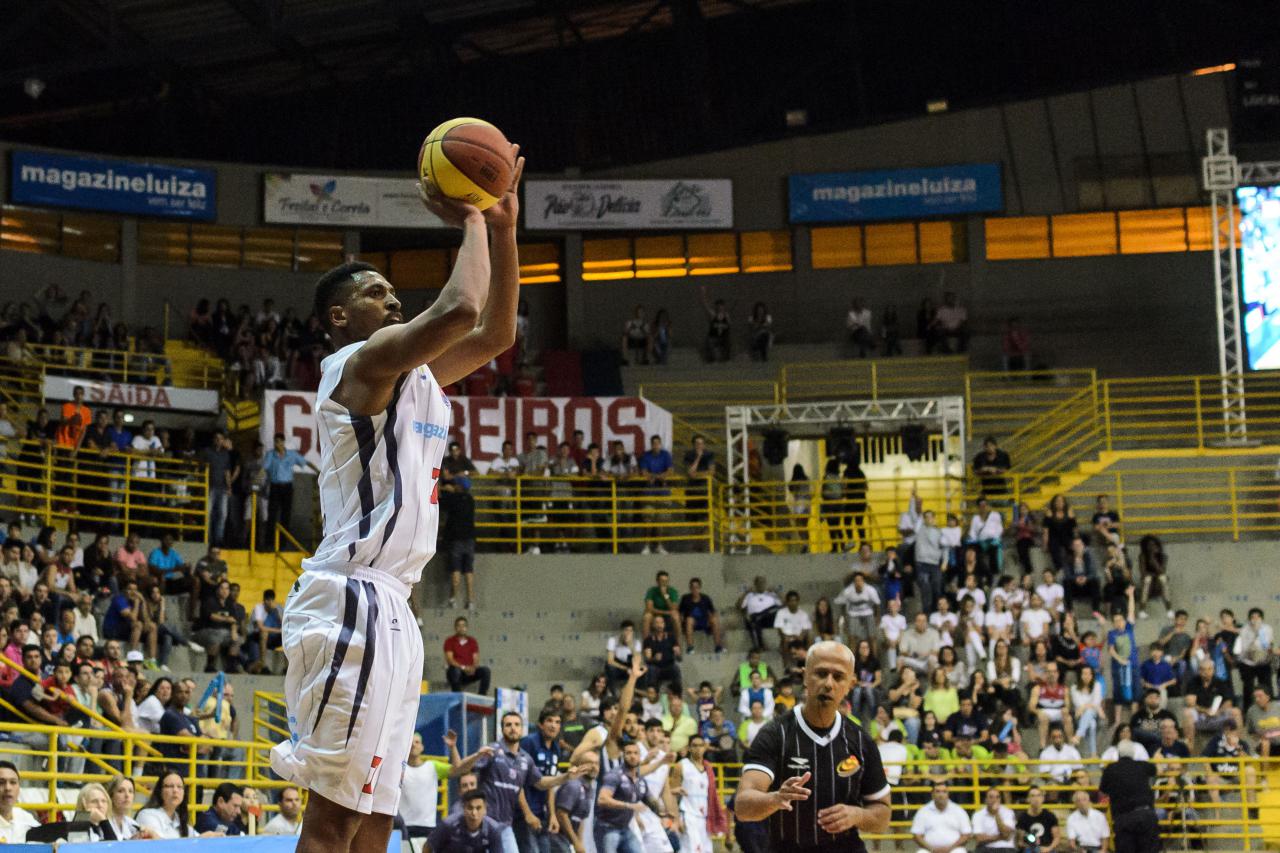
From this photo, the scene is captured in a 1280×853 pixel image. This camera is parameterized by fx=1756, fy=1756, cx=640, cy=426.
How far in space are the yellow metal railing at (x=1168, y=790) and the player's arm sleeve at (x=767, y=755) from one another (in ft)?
42.2

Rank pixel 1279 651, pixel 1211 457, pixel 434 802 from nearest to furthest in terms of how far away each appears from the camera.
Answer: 1. pixel 434 802
2. pixel 1279 651
3. pixel 1211 457

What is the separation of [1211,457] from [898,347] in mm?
6885

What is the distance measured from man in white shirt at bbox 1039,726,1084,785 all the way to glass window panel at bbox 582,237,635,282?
17.1m

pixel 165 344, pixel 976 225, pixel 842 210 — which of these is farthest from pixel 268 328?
pixel 976 225

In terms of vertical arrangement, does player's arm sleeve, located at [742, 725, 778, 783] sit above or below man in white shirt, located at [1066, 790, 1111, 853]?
above

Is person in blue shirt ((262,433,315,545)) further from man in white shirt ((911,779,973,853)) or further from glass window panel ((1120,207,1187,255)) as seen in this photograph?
glass window panel ((1120,207,1187,255))

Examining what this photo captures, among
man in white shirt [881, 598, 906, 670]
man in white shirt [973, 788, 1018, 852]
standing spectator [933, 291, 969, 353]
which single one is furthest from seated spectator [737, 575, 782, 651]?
standing spectator [933, 291, 969, 353]

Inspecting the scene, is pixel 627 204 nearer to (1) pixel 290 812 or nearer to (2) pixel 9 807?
(1) pixel 290 812

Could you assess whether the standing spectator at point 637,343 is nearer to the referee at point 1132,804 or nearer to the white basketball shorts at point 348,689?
the referee at point 1132,804

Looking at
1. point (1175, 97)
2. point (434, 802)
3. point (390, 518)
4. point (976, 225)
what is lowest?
point (434, 802)

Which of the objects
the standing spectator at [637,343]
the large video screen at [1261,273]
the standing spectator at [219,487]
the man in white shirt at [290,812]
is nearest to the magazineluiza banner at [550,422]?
the standing spectator at [219,487]

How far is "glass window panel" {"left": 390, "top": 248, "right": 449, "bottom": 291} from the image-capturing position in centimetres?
3603

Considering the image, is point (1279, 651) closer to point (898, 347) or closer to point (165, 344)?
point (898, 347)

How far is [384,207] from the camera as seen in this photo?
34.3 metres
